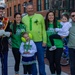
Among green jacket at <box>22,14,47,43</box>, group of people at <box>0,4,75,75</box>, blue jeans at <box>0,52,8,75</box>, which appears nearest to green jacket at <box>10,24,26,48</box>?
group of people at <box>0,4,75,75</box>

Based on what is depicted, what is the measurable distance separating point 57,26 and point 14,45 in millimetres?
1278

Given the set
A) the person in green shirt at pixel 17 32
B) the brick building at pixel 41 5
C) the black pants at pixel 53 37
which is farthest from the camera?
the brick building at pixel 41 5

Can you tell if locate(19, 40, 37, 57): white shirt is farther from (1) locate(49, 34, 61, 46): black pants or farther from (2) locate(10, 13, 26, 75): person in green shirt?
(1) locate(49, 34, 61, 46): black pants

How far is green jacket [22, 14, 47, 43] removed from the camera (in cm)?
761

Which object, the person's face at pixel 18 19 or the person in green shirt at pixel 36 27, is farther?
the person's face at pixel 18 19

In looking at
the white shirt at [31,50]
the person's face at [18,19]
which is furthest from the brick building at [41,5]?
the white shirt at [31,50]

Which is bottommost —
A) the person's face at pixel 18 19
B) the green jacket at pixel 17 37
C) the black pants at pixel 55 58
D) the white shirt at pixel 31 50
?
the black pants at pixel 55 58

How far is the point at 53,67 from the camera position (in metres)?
7.90

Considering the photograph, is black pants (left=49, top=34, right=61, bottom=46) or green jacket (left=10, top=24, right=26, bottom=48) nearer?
black pants (left=49, top=34, right=61, bottom=46)

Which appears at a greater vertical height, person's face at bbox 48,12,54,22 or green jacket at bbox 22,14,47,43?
person's face at bbox 48,12,54,22

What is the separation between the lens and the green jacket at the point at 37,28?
7605 mm

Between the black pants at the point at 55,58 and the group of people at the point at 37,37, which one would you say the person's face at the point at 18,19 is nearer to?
the group of people at the point at 37,37

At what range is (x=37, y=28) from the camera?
761cm

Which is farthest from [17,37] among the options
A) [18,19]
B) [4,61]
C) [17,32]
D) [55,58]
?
[55,58]
